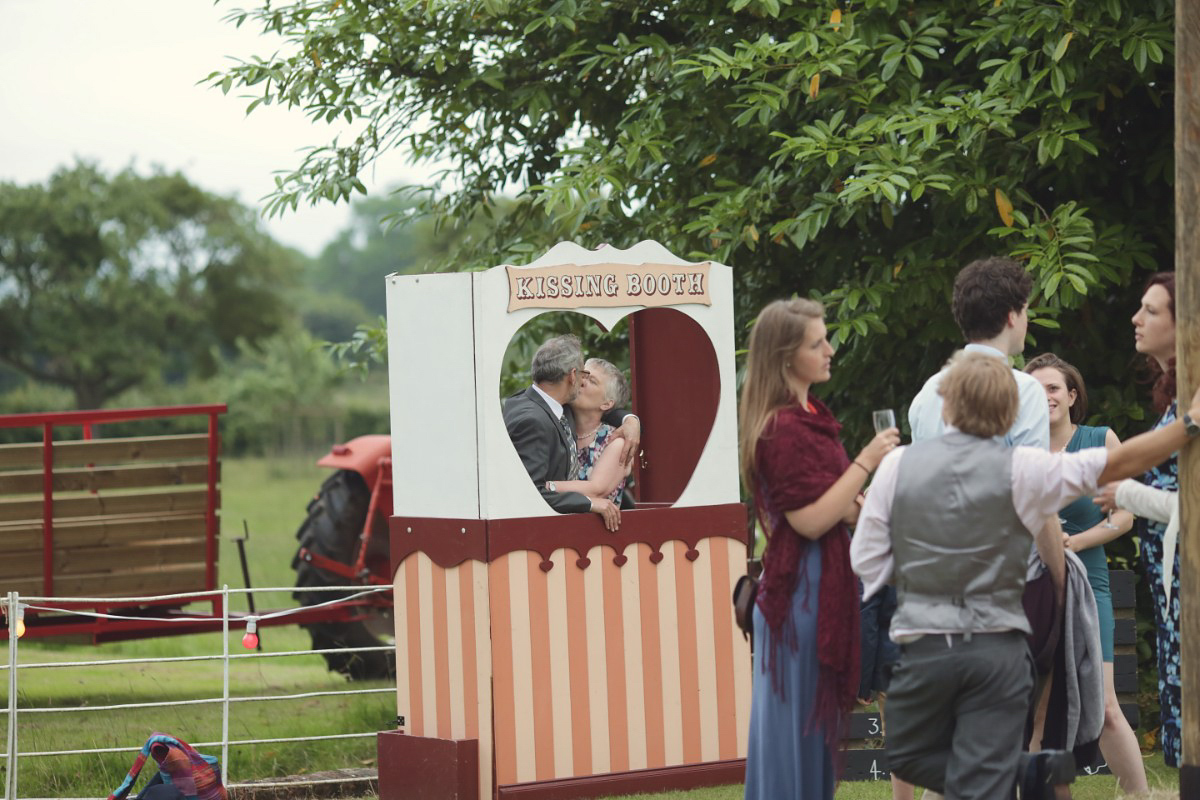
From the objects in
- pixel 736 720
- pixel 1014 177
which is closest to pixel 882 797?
pixel 736 720

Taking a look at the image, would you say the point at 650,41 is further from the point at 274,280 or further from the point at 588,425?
the point at 274,280

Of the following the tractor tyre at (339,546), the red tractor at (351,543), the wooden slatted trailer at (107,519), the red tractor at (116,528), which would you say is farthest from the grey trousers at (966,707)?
the tractor tyre at (339,546)

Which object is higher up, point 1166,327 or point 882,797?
point 1166,327

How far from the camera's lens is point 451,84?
8672 millimetres

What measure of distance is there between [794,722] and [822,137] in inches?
131

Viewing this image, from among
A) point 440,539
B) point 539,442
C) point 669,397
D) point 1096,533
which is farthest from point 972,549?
point 669,397

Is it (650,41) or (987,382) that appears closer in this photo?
(987,382)

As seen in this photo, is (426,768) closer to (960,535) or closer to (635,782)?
(635,782)

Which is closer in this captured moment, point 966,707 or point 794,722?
point 966,707

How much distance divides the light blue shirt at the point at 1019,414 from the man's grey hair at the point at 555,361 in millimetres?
Answer: 1885

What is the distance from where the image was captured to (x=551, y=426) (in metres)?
6.00

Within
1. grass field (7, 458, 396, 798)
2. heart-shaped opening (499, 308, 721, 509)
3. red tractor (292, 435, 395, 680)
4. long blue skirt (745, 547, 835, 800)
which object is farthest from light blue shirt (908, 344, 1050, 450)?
red tractor (292, 435, 395, 680)

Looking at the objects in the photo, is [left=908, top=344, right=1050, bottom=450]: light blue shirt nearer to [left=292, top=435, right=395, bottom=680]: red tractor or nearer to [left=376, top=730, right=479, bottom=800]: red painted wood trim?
[left=376, top=730, right=479, bottom=800]: red painted wood trim

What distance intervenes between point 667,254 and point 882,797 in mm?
2298
